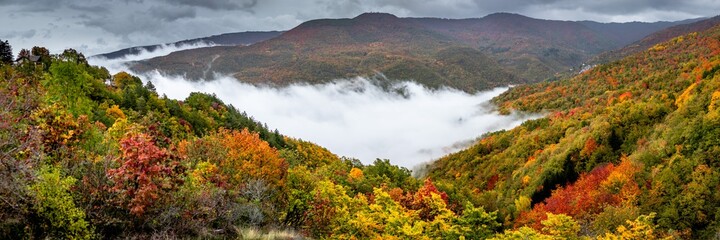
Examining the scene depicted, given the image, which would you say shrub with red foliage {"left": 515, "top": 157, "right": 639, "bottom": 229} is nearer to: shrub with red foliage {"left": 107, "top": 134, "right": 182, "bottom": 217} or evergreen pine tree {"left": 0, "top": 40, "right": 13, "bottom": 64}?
shrub with red foliage {"left": 107, "top": 134, "right": 182, "bottom": 217}

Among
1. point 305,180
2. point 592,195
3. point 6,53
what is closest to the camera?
point 305,180

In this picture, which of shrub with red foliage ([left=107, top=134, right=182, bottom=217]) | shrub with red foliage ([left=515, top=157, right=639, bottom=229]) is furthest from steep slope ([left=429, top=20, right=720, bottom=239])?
shrub with red foliage ([left=107, top=134, right=182, bottom=217])

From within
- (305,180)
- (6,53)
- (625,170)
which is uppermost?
(6,53)

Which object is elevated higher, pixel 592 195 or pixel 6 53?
pixel 6 53

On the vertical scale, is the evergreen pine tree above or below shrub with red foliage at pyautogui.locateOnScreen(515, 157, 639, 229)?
above

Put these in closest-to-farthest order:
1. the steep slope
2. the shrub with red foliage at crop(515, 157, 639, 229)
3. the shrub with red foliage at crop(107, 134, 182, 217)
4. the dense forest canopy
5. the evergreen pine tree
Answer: the shrub with red foliage at crop(107, 134, 182, 217)
the dense forest canopy
the steep slope
the shrub with red foliage at crop(515, 157, 639, 229)
the evergreen pine tree

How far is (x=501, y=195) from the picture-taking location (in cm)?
6619

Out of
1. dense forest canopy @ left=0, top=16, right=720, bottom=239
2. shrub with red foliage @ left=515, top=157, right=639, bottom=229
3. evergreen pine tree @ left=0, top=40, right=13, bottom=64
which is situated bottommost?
shrub with red foliage @ left=515, top=157, right=639, bottom=229

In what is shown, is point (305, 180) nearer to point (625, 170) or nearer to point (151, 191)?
point (151, 191)

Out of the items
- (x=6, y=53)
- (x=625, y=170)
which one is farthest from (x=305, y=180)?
(x=6, y=53)

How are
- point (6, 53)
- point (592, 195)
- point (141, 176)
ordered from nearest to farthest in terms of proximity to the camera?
point (141, 176) < point (592, 195) < point (6, 53)

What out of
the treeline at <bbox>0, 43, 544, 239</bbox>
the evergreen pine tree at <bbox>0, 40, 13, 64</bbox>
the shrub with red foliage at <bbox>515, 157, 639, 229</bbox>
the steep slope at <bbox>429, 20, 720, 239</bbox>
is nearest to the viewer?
the treeline at <bbox>0, 43, 544, 239</bbox>

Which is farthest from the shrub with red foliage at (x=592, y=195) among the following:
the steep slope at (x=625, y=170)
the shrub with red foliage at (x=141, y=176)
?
the shrub with red foliage at (x=141, y=176)

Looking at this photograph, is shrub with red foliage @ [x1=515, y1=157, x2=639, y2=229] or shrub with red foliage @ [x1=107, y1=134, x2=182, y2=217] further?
shrub with red foliage @ [x1=515, y1=157, x2=639, y2=229]
